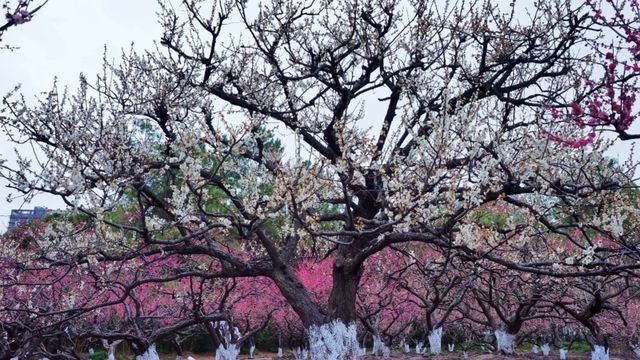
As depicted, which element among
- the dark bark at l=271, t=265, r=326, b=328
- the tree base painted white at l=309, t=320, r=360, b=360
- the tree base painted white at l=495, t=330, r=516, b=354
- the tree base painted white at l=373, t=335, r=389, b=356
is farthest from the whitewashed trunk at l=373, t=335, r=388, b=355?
the dark bark at l=271, t=265, r=326, b=328

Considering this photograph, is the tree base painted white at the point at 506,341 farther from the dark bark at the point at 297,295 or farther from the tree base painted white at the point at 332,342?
the dark bark at the point at 297,295

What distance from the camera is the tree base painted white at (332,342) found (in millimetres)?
7832

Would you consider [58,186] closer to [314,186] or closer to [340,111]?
[314,186]

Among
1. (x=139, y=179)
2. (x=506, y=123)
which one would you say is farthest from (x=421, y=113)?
(x=139, y=179)

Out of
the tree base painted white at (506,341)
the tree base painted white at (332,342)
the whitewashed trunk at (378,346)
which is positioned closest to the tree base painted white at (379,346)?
the whitewashed trunk at (378,346)

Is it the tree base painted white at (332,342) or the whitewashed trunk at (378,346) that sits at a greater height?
the tree base painted white at (332,342)

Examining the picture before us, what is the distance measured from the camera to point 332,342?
7906 mm

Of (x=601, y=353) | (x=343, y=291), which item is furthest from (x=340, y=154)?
(x=601, y=353)

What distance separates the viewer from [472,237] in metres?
5.91

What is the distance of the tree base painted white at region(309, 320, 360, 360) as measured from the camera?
7832 mm

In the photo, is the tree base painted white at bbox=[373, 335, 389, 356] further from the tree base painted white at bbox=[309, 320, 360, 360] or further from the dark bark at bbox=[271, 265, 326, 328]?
the dark bark at bbox=[271, 265, 326, 328]

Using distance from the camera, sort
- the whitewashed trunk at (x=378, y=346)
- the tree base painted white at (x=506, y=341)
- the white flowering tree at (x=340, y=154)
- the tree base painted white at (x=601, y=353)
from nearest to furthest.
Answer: the white flowering tree at (x=340, y=154)
the tree base painted white at (x=601, y=353)
the tree base painted white at (x=506, y=341)
the whitewashed trunk at (x=378, y=346)

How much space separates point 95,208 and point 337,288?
3.80m

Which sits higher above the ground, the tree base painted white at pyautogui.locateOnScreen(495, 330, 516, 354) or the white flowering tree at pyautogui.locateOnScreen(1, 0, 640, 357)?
the white flowering tree at pyautogui.locateOnScreen(1, 0, 640, 357)
